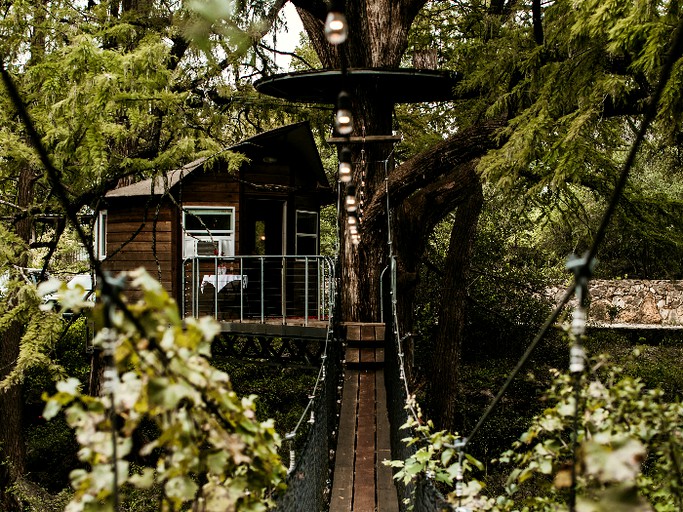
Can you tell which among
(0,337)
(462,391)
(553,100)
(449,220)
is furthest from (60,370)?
(449,220)

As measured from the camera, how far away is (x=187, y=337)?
113 centimetres

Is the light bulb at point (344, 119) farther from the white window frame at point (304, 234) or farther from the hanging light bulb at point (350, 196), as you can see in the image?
the white window frame at point (304, 234)

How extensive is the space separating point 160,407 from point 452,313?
8806 millimetres

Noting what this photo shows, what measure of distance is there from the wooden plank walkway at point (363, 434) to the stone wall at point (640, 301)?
11381 mm

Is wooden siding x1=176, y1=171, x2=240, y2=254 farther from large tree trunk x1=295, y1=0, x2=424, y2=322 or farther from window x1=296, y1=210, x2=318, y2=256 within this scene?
large tree trunk x1=295, y1=0, x2=424, y2=322

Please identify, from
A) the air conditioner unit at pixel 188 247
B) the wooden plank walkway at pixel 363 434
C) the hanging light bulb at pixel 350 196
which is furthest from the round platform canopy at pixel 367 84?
the air conditioner unit at pixel 188 247

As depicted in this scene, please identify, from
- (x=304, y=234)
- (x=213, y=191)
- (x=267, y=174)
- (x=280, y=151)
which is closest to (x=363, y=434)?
(x=213, y=191)

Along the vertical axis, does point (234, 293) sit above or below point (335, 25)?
below

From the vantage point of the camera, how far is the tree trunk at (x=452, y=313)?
9562 mm

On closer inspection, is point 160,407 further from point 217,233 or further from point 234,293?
point 217,233

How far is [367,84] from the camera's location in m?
6.84

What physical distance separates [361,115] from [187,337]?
6561 millimetres

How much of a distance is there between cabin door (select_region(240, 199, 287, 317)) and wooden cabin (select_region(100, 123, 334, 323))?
25mm

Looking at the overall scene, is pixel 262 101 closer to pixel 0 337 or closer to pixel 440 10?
pixel 440 10
